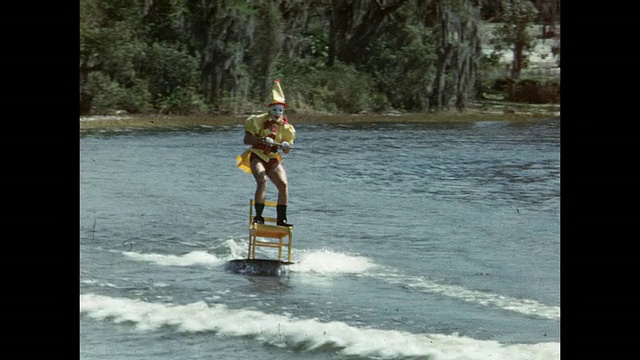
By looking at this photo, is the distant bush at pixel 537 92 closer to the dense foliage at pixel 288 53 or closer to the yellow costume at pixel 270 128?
the dense foliage at pixel 288 53

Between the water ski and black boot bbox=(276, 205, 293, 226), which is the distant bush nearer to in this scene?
black boot bbox=(276, 205, 293, 226)

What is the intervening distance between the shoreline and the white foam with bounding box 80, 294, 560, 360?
634 inches

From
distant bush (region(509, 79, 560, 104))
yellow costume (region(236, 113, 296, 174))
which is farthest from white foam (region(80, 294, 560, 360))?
distant bush (region(509, 79, 560, 104))

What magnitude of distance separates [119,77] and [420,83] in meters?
9.05

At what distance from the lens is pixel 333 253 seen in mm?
14656

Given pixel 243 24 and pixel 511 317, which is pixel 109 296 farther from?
pixel 243 24

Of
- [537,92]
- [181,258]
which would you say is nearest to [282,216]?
[181,258]

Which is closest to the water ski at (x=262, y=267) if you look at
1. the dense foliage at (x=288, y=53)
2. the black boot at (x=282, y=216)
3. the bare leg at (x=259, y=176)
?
the black boot at (x=282, y=216)

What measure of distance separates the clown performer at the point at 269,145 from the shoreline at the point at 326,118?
14.5 meters

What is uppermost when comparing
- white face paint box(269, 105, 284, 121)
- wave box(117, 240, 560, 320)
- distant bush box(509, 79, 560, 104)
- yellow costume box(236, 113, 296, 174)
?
distant bush box(509, 79, 560, 104)

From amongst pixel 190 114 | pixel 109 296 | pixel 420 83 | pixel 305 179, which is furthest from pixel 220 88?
pixel 109 296

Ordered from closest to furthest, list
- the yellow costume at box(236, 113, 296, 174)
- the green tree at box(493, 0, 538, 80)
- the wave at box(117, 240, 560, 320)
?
the wave at box(117, 240, 560, 320) < the yellow costume at box(236, 113, 296, 174) < the green tree at box(493, 0, 538, 80)

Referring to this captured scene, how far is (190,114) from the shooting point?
1226 inches

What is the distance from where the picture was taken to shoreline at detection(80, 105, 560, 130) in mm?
28703
